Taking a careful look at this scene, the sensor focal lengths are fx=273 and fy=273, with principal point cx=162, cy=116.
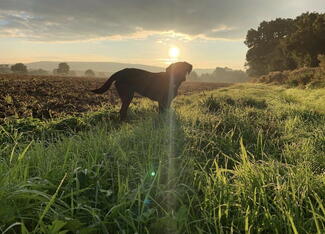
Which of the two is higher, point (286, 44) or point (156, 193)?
point (286, 44)

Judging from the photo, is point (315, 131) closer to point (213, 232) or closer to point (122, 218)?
point (213, 232)

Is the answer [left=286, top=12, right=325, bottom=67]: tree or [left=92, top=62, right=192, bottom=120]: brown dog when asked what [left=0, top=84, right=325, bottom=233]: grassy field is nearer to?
[left=92, top=62, right=192, bottom=120]: brown dog

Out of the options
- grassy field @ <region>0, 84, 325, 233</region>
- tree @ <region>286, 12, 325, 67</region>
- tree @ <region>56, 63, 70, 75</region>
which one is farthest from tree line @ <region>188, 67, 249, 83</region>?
grassy field @ <region>0, 84, 325, 233</region>

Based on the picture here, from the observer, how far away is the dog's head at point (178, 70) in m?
6.59

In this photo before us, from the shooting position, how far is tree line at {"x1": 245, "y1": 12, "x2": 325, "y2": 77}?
2717 centimetres

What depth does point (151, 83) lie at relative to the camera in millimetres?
6492

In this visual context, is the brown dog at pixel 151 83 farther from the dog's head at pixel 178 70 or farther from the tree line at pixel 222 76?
the tree line at pixel 222 76

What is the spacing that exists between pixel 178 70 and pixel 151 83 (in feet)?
2.42

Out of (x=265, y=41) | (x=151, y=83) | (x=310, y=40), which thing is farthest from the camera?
(x=265, y=41)

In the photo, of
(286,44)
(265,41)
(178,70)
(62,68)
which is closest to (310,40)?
(286,44)

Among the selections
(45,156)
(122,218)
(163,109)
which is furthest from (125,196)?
(163,109)

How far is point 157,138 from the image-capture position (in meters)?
3.63

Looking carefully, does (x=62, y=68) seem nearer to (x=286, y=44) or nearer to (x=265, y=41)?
(x=265, y=41)

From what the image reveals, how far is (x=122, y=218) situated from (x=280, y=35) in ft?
180
